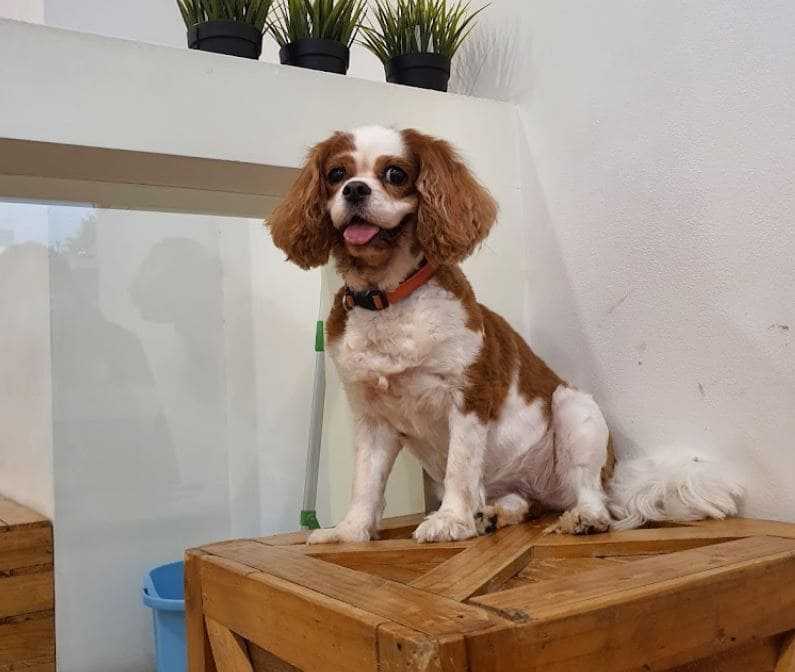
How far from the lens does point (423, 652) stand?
0.80m

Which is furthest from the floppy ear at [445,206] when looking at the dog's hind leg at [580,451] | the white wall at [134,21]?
the white wall at [134,21]

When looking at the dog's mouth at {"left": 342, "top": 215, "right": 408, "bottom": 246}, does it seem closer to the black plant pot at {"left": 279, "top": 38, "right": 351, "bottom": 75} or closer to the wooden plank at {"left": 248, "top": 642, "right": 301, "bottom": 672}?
the black plant pot at {"left": 279, "top": 38, "right": 351, "bottom": 75}

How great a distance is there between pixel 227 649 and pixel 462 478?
524mm

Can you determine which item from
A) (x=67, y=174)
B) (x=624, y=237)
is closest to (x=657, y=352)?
(x=624, y=237)

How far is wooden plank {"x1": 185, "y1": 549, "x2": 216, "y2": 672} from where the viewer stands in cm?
133

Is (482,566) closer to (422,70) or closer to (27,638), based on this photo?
(422,70)

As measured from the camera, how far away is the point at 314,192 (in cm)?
160

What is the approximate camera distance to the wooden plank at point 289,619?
915 millimetres

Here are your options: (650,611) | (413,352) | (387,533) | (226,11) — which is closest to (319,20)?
(226,11)

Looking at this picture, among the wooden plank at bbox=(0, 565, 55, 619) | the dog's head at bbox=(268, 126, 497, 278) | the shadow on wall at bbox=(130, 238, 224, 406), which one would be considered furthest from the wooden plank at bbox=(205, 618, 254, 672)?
the shadow on wall at bbox=(130, 238, 224, 406)

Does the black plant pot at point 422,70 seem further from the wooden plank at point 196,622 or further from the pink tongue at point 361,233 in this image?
the wooden plank at point 196,622

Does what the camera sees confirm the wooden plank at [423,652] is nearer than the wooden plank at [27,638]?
Yes

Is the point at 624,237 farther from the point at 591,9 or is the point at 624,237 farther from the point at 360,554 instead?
the point at 360,554

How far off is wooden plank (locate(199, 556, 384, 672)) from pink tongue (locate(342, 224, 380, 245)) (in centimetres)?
64
